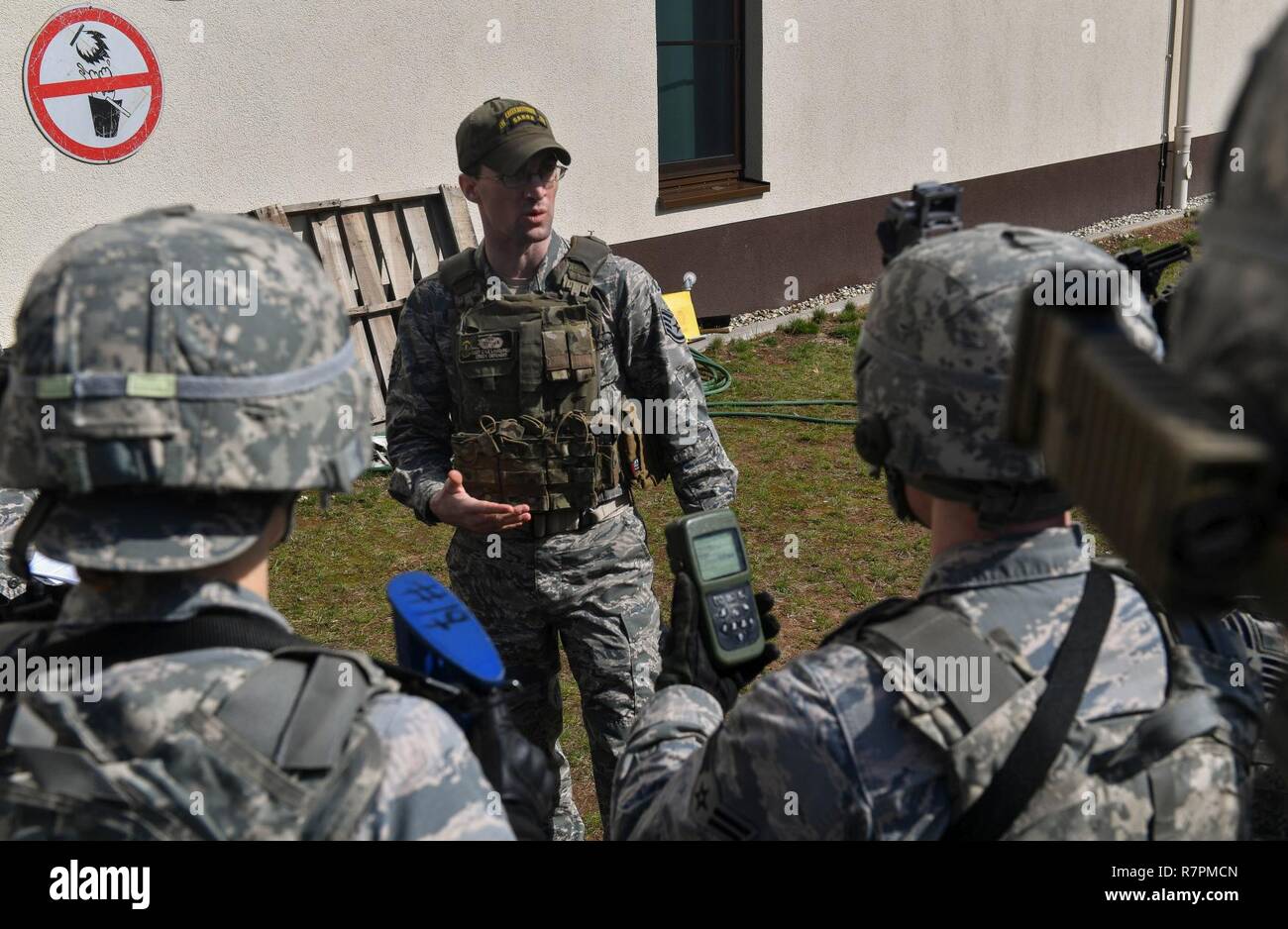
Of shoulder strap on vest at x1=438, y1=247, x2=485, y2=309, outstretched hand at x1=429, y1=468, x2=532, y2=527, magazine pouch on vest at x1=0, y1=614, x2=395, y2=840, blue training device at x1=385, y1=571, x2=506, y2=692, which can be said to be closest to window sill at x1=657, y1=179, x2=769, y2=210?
shoulder strap on vest at x1=438, y1=247, x2=485, y2=309

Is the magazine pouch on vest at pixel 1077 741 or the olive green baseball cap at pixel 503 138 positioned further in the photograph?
the olive green baseball cap at pixel 503 138

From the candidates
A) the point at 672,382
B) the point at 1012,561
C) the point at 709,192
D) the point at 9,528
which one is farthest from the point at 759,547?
the point at 1012,561

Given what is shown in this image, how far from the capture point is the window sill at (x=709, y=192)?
336 inches

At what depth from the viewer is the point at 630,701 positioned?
335cm

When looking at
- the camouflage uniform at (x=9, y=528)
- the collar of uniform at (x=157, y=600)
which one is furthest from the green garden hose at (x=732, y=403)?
the collar of uniform at (x=157, y=600)

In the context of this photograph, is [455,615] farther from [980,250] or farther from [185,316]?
[980,250]

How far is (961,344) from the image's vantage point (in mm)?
1797

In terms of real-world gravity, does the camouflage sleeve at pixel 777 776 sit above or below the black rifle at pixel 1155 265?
below

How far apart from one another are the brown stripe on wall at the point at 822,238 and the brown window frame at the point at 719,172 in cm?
23

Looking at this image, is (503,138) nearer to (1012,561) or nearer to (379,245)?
(1012,561)

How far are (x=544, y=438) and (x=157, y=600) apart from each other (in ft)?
5.90

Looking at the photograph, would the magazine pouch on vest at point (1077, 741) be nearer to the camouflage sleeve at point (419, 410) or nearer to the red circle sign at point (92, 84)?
the camouflage sleeve at point (419, 410)

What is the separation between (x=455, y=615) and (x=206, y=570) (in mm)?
483

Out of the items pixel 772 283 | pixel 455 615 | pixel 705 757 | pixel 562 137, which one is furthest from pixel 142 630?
pixel 772 283
